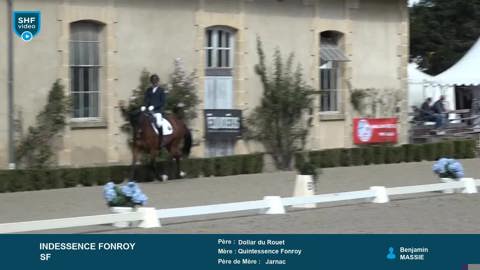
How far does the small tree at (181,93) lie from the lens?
2050 cm

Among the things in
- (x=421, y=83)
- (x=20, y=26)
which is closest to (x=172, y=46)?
(x=20, y=26)

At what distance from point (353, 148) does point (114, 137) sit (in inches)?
289

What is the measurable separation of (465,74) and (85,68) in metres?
18.3

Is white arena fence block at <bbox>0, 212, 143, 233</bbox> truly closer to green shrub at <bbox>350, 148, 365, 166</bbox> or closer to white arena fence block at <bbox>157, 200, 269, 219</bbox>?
white arena fence block at <bbox>157, 200, 269, 219</bbox>

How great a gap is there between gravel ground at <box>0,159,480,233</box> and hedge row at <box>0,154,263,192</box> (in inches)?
15.4

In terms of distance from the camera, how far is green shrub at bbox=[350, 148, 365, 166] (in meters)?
23.4

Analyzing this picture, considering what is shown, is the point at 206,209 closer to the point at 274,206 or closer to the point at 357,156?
the point at 274,206

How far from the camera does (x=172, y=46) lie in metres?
20.7

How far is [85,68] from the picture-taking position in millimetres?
19609

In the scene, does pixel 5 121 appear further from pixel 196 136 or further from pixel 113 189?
pixel 113 189

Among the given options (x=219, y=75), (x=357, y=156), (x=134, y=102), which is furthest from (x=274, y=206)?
(x=357, y=156)

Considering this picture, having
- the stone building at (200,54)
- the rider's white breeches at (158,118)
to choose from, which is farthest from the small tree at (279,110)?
the rider's white breeches at (158,118)

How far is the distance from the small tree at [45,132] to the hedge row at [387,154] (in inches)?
251

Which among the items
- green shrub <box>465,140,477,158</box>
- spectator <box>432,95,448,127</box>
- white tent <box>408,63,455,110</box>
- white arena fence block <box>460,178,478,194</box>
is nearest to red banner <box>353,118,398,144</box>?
green shrub <box>465,140,477,158</box>
